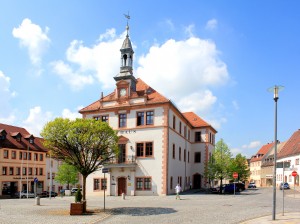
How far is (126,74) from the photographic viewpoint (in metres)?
43.1

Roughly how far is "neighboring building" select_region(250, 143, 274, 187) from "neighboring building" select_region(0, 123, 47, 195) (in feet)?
215

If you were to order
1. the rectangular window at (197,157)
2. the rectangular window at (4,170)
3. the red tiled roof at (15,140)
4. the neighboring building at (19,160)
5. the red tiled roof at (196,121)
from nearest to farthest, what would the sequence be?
the rectangular window at (197,157), the red tiled roof at (196,121), the rectangular window at (4,170), the neighboring building at (19,160), the red tiled roof at (15,140)

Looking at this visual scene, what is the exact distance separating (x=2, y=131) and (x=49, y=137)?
43.2 metres

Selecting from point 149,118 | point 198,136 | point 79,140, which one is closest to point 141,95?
point 149,118

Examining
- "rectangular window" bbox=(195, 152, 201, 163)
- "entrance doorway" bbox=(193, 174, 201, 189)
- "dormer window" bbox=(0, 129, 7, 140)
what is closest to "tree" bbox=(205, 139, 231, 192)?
"rectangular window" bbox=(195, 152, 201, 163)

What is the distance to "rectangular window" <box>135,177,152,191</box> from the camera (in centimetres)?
3962

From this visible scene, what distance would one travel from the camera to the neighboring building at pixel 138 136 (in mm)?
39781

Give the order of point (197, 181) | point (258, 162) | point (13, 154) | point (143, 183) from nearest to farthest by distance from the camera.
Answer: point (143, 183) < point (197, 181) < point (13, 154) < point (258, 162)

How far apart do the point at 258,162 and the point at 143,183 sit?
76.1 metres

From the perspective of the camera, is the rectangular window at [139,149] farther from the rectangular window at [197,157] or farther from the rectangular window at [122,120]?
the rectangular window at [197,157]

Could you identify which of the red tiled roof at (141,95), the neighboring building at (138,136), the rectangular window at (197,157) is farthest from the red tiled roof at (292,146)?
the red tiled roof at (141,95)

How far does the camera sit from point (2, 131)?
60.1 metres

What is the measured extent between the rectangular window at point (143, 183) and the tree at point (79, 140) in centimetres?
1786

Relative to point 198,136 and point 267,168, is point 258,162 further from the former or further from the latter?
point 198,136
